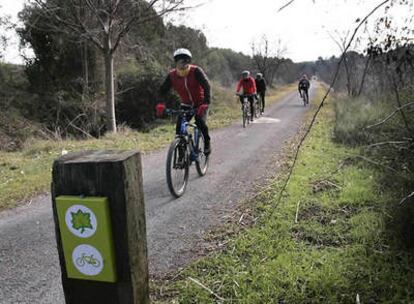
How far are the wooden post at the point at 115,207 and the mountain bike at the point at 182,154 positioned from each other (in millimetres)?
3667

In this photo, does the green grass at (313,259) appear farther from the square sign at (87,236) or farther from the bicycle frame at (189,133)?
the bicycle frame at (189,133)

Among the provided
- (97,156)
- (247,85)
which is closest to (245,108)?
(247,85)

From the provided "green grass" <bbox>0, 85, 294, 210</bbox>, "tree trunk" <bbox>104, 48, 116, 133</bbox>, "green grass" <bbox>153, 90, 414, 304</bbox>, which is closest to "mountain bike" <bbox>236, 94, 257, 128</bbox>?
"green grass" <bbox>0, 85, 294, 210</bbox>

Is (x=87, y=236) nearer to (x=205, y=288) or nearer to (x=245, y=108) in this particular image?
(x=205, y=288)

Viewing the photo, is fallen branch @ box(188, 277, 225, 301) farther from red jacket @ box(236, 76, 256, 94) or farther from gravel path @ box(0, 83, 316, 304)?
red jacket @ box(236, 76, 256, 94)

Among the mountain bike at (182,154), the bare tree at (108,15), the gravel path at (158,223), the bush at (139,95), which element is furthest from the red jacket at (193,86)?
the bush at (139,95)

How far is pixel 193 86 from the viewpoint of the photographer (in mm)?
6434

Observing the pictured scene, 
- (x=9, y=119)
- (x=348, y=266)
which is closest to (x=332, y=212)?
(x=348, y=266)

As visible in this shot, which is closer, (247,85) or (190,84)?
(190,84)

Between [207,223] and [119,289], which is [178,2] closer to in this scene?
[207,223]

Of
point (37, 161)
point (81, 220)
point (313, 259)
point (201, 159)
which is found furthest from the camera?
point (37, 161)

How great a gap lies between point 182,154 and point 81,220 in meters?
4.29

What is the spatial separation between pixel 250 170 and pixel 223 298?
455 cm

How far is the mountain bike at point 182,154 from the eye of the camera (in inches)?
232
